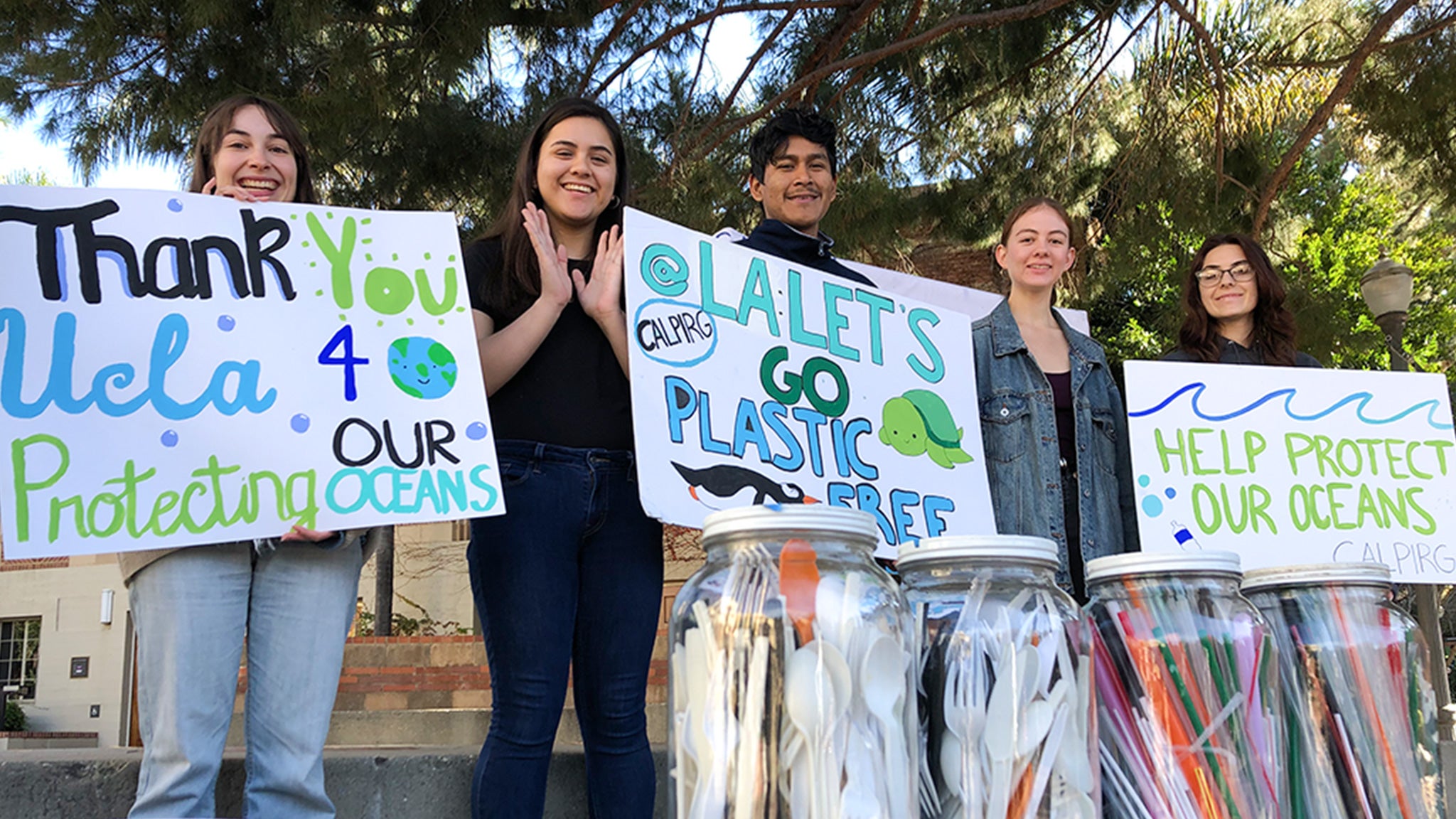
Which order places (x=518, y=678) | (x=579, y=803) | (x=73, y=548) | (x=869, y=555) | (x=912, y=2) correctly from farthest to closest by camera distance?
(x=912, y=2)
(x=579, y=803)
(x=518, y=678)
(x=73, y=548)
(x=869, y=555)

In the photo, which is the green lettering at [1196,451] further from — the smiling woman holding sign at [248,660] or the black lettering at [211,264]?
the black lettering at [211,264]

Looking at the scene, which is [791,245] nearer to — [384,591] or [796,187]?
A: [796,187]

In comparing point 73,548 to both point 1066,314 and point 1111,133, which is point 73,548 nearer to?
point 1066,314

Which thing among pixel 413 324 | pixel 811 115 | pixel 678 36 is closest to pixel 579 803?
pixel 413 324

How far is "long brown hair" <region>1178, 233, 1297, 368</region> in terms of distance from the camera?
3.10 metres

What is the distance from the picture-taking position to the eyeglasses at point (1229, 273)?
10.3 feet

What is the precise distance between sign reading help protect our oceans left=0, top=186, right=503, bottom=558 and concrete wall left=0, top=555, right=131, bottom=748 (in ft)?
54.6

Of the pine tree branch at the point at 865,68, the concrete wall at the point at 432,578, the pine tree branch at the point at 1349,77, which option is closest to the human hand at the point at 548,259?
the pine tree branch at the point at 865,68

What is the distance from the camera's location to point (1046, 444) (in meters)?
2.67

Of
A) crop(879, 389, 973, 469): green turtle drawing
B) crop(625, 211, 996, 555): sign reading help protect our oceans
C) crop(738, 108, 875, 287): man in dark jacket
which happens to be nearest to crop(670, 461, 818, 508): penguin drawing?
crop(625, 211, 996, 555): sign reading help protect our oceans

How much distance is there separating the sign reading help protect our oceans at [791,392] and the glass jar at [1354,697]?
0.86 m

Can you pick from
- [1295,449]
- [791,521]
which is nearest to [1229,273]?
[1295,449]

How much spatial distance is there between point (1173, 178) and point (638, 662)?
4859 mm

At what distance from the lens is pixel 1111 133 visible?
628 cm
